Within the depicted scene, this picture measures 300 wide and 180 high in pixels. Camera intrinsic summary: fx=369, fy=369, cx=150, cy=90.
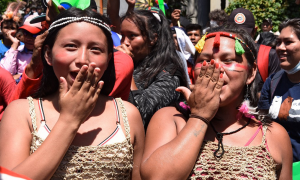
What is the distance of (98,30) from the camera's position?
2.23 metres

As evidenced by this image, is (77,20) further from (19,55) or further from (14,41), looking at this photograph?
(14,41)

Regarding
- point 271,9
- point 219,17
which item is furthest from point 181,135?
point 271,9

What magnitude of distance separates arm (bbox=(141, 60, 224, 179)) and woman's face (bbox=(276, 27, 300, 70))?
81.0 inches

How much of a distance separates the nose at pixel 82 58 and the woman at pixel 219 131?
0.56 m

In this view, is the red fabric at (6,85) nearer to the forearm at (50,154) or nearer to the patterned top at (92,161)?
the patterned top at (92,161)

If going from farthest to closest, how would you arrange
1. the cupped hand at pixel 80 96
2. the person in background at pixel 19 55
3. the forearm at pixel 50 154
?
the person in background at pixel 19 55
the cupped hand at pixel 80 96
the forearm at pixel 50 154

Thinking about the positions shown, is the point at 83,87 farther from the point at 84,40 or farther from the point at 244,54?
the point at 244,54

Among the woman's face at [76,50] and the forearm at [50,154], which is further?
the woman's face at [76,50]

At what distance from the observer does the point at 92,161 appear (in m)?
2.00

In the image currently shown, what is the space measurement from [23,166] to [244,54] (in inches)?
58.4

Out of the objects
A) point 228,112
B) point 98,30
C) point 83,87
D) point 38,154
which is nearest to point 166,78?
point 228,112

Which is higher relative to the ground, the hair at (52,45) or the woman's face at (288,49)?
the hair at (52,45)

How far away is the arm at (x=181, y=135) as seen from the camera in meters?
1.99

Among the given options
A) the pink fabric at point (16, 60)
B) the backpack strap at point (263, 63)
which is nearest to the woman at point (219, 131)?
the backpack strap at point (263, 63)
